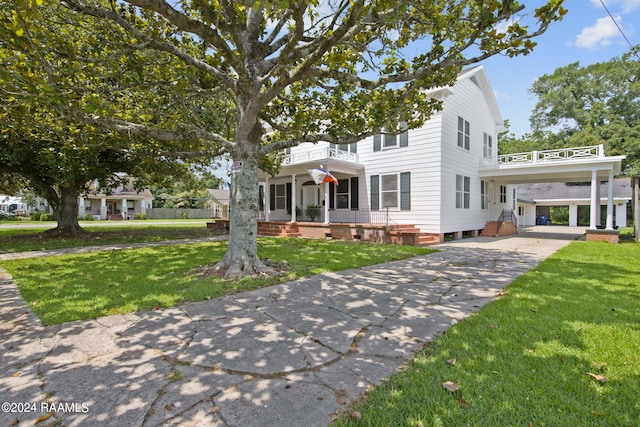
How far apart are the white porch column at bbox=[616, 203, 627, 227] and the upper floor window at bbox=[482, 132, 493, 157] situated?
53.6 ft

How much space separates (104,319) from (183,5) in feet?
21.9

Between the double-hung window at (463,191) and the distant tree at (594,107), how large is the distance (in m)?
21.7

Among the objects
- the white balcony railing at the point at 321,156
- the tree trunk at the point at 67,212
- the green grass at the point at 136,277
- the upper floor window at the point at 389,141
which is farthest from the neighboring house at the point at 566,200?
the tree trunk at the point at 67,212

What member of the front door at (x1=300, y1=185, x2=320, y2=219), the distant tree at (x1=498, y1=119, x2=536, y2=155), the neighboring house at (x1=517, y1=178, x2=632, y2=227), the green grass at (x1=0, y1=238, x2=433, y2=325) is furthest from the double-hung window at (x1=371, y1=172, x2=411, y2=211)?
the distant tree at (x1=498, y1=119, x2=536, y2=155)

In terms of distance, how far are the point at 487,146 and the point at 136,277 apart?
18031mm

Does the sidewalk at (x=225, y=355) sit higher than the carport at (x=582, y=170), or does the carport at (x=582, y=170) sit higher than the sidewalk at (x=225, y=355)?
the carport at (x=582, y=170)

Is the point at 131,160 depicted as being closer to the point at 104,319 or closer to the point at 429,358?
the point at 104,319

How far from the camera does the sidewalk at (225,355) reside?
2145 mm

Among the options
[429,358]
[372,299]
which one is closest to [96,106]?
[372,299]

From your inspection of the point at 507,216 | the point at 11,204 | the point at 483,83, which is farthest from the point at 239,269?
the point at 11,204

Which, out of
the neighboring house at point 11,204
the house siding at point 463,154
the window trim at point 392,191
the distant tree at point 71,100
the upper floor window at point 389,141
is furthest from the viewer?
the neighboring house at point 11,204

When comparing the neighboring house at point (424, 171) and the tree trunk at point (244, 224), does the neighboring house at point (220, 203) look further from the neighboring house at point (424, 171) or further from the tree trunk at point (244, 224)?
the tree trunk at point (244, 224)

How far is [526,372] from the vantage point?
2.56 metres

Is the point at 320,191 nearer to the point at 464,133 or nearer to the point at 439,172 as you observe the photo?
the point at 439,172
